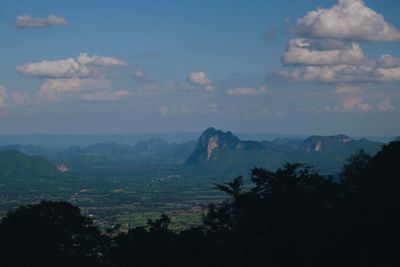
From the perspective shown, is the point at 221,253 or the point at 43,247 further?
the point at 43,247

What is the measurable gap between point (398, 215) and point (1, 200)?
15702 centimetres

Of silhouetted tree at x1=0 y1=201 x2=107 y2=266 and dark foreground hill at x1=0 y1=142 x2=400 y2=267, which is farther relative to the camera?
silhouetted tree at x1=0 y1=201 x2=107 y2=266

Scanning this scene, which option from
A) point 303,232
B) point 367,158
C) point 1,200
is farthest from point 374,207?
point 1,200

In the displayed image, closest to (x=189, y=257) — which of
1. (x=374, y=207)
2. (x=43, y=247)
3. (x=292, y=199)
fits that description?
(x=292, y=199)

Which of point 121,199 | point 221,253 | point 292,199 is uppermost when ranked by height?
point 292,199

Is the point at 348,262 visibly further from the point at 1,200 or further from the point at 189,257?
the point at 1,200

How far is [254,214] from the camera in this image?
34594 mm

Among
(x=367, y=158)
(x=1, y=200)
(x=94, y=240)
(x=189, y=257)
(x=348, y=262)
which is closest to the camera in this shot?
(x=348, y=262)

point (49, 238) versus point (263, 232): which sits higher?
point (263, 232)

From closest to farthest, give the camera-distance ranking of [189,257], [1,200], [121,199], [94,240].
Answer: [189,257]
[94,240]
[1,200]
[121,199]

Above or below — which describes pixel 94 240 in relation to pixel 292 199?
below

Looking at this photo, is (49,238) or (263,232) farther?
(49,238)

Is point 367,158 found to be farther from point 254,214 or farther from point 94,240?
point 94,240

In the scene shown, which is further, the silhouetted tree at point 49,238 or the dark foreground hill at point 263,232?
the silhouetted tree at point 49,238
